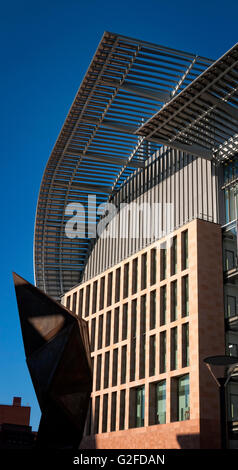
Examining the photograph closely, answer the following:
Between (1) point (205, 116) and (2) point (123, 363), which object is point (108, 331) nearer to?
(2) point (123, 363)

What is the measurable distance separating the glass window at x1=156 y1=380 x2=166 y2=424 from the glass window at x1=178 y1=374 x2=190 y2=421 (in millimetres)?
1431

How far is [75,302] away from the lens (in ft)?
187

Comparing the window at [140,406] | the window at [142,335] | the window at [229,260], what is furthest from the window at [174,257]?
the window at [140,406]

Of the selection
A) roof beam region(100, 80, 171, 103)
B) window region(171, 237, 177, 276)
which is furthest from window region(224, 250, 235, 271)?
roof beam region(100, 80, 171, 103)

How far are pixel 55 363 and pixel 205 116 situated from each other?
23133 mm

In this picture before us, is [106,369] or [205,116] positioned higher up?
[205,116]

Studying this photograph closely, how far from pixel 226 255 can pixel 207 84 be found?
11173 mm

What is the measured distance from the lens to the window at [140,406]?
42250mm

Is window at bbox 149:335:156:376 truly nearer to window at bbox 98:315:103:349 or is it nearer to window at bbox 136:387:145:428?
window at bbox 136:387:145:428

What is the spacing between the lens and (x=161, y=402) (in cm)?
4066

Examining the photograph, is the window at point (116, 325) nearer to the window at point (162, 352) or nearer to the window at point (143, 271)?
the window at point (143, 271)

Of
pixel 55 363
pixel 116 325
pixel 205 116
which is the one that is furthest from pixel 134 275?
pixel 55 363

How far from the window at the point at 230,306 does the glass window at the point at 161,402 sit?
6094 mm
